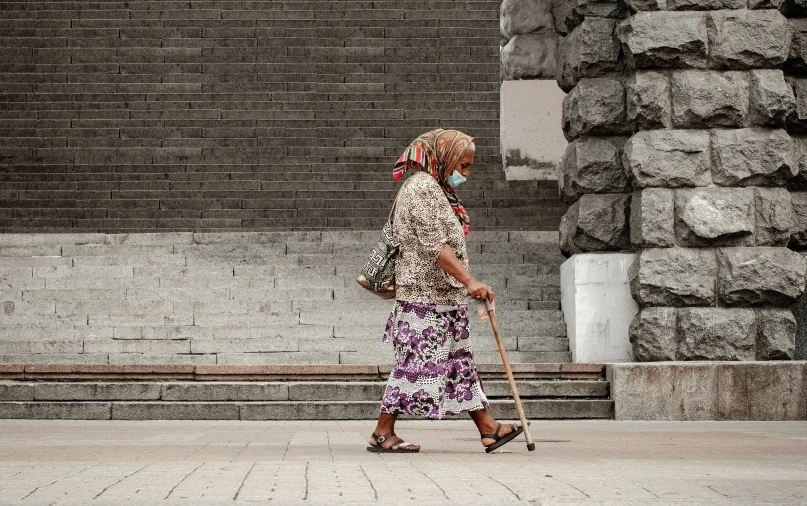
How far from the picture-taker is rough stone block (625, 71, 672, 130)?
36.2ft

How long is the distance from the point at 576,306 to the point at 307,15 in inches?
377

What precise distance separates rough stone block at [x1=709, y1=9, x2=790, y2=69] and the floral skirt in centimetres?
444

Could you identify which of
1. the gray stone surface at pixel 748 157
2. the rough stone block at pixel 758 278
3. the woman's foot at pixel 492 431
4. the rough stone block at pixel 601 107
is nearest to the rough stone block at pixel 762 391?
the rough stone block at pixel 758 278

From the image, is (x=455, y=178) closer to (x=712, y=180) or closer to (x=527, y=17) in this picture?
(x=712, y=180)

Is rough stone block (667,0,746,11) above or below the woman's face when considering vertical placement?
above

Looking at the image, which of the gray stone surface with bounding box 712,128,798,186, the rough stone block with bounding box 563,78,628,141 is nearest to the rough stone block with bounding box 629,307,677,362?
the gray stone surface with bounding box 712,128,798,186

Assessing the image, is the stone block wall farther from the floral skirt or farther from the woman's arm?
the woman's arm

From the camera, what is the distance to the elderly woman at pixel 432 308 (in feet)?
24.4

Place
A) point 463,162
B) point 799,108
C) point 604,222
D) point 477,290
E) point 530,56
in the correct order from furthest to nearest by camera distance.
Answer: point 530,56 < point 604,222 < point 799,108 < point 463,162 < point 477,290

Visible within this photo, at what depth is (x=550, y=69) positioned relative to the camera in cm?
1659

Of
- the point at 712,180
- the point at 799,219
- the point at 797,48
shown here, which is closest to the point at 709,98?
the point at 712,180

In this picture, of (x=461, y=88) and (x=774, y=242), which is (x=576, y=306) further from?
(x=461, y=88)

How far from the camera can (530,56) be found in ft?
53.5

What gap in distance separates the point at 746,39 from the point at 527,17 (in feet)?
17.3
